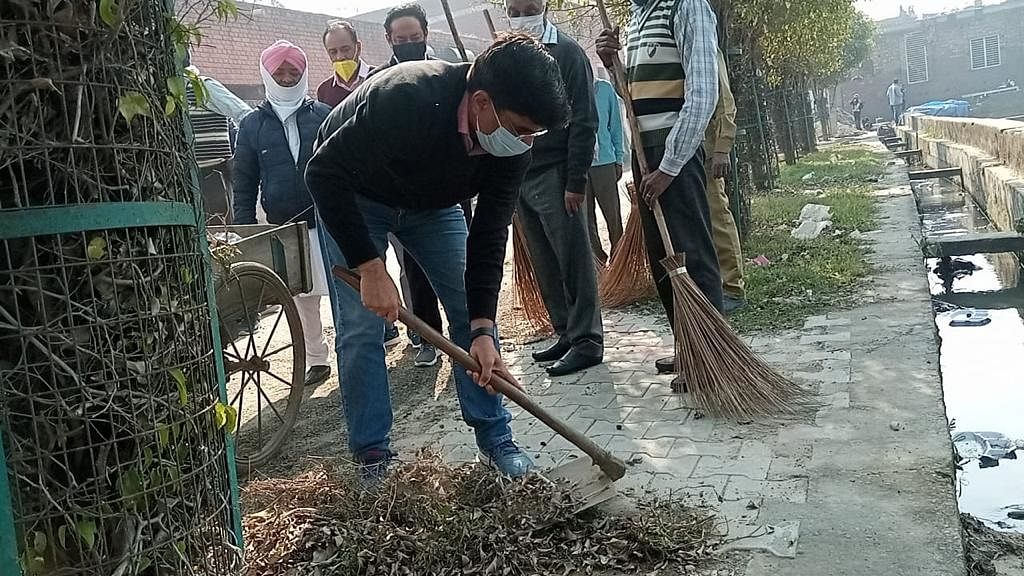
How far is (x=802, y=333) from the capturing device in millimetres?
4812

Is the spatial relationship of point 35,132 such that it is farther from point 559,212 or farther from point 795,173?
point 795,173

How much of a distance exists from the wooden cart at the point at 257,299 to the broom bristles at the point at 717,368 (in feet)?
5.53

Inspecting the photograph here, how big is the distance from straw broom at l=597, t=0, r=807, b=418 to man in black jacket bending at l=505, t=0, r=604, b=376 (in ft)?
1.86

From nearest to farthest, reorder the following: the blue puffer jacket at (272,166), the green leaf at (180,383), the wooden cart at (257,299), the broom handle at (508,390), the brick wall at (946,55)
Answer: the green leaf at (180,383), the broom handle at (508,390), the wooden cart at (257,299), the blue puffer jacket at (272,166), the brick wall at (946,55)

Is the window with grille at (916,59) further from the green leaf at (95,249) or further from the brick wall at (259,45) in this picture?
the green leaf at (95,249)

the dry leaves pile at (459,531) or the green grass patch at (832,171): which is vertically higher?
the green grass patch at (832,171)

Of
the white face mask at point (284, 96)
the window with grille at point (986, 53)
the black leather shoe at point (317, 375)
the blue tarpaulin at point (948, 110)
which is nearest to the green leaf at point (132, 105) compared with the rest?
the white face mask at point (284, 96)

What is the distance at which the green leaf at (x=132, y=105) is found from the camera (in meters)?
1.76

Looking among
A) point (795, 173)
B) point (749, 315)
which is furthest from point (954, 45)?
point (749, 315)

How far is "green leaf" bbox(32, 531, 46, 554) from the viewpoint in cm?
167

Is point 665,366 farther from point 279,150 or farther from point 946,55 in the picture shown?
point 946,55

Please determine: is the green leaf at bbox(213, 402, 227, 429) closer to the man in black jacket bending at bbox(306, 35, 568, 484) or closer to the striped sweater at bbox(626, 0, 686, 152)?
the man in black jacket bending at bbox(306, 35, 568, 484)

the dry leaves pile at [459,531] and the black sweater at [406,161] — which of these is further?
the black sweater at [406,161]

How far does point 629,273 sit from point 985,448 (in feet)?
8.02
